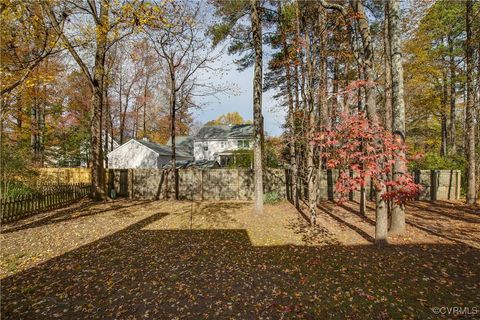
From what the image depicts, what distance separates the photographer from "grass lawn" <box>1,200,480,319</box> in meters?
3.71

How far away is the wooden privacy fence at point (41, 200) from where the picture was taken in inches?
328

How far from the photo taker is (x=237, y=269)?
5051 millimetres

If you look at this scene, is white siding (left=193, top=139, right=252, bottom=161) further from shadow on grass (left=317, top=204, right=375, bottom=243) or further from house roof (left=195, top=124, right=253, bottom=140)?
shadow on grass (left=317, top=204, right=375, bottom=243)

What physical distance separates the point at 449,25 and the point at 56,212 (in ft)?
80.9

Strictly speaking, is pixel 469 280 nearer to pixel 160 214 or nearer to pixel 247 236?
pixel 247 236

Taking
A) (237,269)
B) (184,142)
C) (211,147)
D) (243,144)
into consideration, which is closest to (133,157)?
(211,147)

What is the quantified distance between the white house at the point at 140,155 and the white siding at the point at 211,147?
497cm

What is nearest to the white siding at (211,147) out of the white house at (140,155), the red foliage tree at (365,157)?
the white house at (140,155)

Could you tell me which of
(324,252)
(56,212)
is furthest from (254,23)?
(56,212)

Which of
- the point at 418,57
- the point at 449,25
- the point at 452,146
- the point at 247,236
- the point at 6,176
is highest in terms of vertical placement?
the point at 449,25

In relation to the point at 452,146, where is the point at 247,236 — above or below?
below

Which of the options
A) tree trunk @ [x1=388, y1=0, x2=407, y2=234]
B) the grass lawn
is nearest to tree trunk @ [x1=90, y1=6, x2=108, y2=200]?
the grass lawn

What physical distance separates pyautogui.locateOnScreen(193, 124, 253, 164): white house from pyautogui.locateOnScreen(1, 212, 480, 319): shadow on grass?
26.4 m

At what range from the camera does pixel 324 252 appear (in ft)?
19.3
